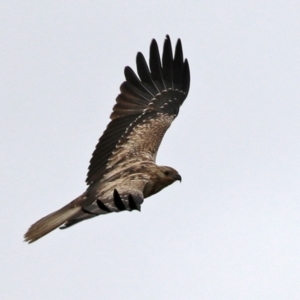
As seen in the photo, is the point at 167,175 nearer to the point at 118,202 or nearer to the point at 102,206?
the point at 118,202

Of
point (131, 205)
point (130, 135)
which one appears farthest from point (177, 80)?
point (131, 205)

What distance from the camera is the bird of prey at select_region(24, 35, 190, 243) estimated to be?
15.7m

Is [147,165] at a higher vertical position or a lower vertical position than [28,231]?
higher

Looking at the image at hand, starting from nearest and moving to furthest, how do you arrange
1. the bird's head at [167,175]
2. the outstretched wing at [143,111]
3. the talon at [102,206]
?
the talon at [102,206] → the bird's head at [167,175] → the outstretched wing at [143,111]

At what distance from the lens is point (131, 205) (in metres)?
13.8

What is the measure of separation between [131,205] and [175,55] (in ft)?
19.8

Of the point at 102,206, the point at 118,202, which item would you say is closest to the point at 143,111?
the point at 118,202

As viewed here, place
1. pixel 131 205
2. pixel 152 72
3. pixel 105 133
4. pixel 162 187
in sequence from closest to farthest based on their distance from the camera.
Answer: pixel 131 205
pixel 162 187
pixel 105 133
pixel 152 72

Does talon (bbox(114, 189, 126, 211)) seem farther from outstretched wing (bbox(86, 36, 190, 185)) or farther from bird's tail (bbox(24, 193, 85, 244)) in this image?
outstretched wing (bbox(86, 36, 190, 185))

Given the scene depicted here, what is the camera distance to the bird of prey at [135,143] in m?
15.7

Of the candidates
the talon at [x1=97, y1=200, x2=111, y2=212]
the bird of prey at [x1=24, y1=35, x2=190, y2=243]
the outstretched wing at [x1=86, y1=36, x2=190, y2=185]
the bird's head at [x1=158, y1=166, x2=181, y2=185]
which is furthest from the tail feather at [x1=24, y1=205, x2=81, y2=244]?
the talon at [x1=97, y1=200, x2=111, y2=212]

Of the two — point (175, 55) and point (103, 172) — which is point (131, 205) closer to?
point (103, 172)

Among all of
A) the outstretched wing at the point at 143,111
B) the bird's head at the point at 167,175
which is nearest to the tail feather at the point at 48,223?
the outstretched wing at the point at 143,111

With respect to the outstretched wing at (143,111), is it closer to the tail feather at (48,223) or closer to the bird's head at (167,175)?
the bird's head at (167,175)
